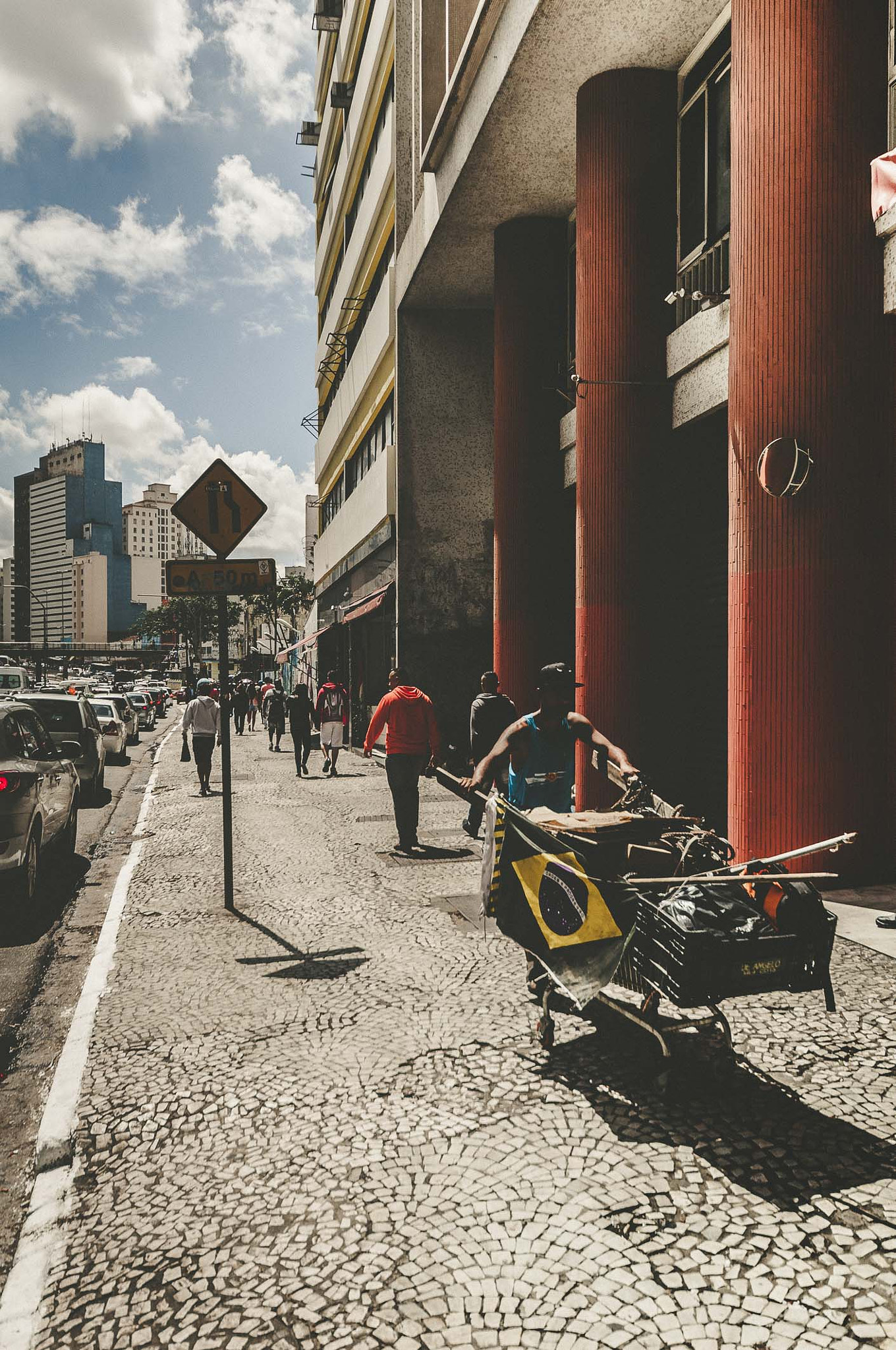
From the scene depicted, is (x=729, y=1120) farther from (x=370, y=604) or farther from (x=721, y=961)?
(x=370, y=604)

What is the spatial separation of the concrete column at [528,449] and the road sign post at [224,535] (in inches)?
321

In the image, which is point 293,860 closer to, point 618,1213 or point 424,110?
point 618,1213

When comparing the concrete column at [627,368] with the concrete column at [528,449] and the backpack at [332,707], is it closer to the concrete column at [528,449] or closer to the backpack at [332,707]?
the concrete column at [528,449]

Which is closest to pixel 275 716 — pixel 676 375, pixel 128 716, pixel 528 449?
pixel 128 716

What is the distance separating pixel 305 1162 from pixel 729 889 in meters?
1.97

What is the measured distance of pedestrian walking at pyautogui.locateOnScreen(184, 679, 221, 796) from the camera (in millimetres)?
15523

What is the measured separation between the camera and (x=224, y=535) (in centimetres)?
766

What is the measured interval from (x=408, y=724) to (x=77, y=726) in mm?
7667

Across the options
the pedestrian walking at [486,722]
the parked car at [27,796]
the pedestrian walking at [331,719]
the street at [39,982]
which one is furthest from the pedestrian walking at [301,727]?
the parked car at [27,796]

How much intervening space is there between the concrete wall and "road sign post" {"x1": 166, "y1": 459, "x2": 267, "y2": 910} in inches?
447

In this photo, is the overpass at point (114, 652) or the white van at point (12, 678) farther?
the overpass at point (114, 652)

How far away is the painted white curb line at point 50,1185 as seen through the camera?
2785mm

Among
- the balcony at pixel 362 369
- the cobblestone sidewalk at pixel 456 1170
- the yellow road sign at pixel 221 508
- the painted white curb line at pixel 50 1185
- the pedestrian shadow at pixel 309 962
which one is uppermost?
the balcony at pixel 362 369

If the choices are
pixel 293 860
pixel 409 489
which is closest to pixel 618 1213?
pixel 293 860
